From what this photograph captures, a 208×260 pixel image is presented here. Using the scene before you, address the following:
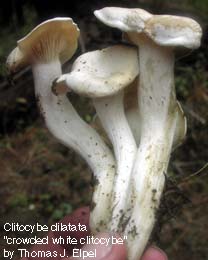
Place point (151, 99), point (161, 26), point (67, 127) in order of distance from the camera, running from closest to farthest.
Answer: point (161, 26), point (151, 99), point (67, 127)

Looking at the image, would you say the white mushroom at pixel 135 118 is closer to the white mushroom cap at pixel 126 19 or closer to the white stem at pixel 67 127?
the white stem at pixel 67 127

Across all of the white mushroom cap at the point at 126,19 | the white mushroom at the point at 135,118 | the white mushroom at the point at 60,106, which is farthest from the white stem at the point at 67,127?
the white mushroom cap at the point at 126,19

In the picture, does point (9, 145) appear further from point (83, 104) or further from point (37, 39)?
point (37, 39)

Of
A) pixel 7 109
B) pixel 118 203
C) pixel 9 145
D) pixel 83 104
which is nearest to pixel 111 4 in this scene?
pixel 83 104

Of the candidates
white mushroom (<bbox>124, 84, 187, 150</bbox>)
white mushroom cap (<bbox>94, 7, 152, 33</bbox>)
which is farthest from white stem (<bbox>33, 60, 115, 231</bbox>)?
white mushroom cap (<bbox>94, 7, 152, 33</bbox>)

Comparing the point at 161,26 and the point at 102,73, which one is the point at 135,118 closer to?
the point at 102,73

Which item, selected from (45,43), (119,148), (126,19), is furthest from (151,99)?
(45,43)

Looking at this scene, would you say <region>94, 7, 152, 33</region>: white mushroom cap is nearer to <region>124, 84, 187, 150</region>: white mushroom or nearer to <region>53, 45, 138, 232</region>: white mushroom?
<region>53, 45, 138, 232</region>: white mushroom
